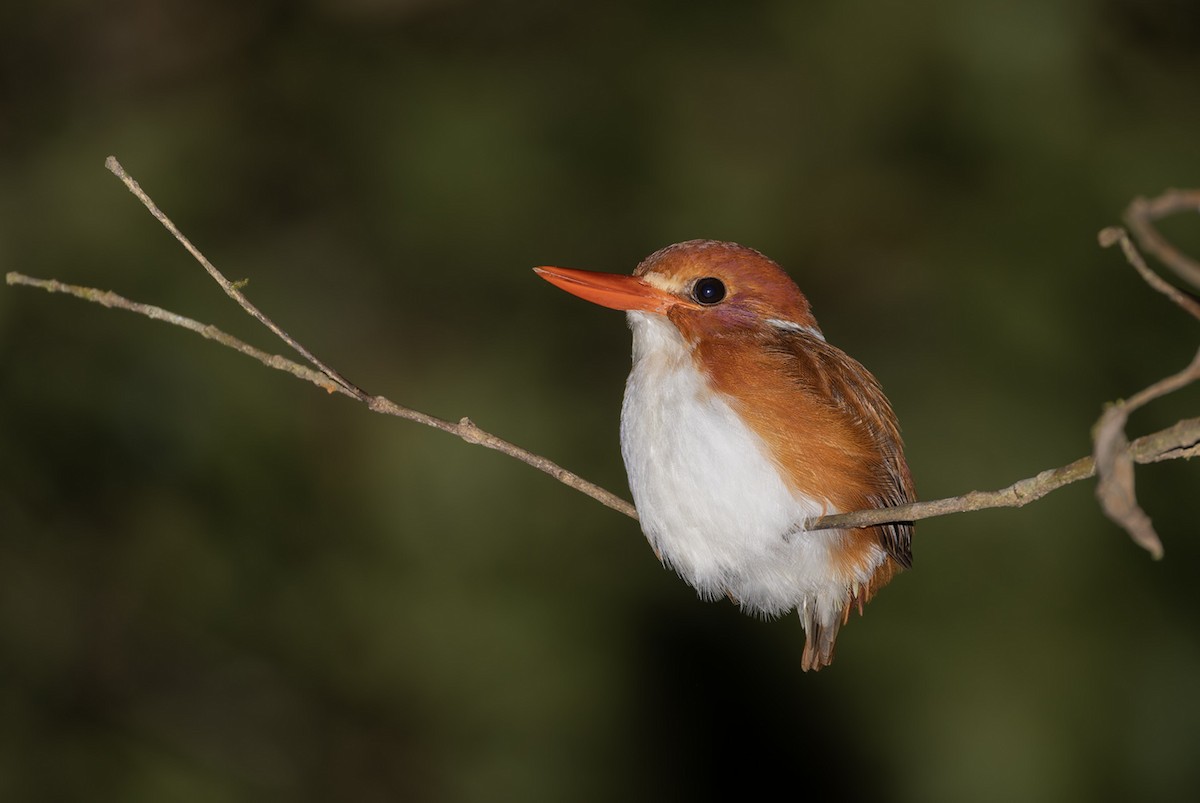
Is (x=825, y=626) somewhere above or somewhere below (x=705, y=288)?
below

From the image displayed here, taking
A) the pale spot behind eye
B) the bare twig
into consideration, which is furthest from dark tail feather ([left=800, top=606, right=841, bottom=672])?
the bare twig

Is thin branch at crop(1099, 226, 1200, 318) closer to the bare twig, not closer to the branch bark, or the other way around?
the branch bark

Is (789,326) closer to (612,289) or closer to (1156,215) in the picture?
(612,289)

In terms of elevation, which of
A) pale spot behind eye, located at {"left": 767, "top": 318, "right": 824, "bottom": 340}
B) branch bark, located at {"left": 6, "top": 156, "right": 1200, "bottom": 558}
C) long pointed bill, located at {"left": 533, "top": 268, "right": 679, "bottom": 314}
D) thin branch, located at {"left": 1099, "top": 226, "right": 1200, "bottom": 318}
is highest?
pale spot behind eye, located at {"left": 767, "top": 318, "right": 824, "bottom": 340}

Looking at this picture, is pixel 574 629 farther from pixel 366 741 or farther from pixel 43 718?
pixel 43 718

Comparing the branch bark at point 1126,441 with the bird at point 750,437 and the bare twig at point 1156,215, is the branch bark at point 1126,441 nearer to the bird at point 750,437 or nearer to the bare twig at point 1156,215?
the bare twig at point 1156,215

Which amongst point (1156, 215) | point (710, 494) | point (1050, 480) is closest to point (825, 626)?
point (710, 494)

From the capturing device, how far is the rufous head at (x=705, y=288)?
2484 mm

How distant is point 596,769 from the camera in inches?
191

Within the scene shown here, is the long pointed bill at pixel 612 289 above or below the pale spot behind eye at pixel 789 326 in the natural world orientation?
below

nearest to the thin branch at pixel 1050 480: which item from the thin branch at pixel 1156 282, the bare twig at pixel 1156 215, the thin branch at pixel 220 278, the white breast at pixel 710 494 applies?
the thin branch at pixel 1156 282

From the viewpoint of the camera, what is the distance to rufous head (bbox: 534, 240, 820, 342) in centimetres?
248

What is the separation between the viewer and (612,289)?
2438mm

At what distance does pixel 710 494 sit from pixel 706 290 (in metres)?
0.45
